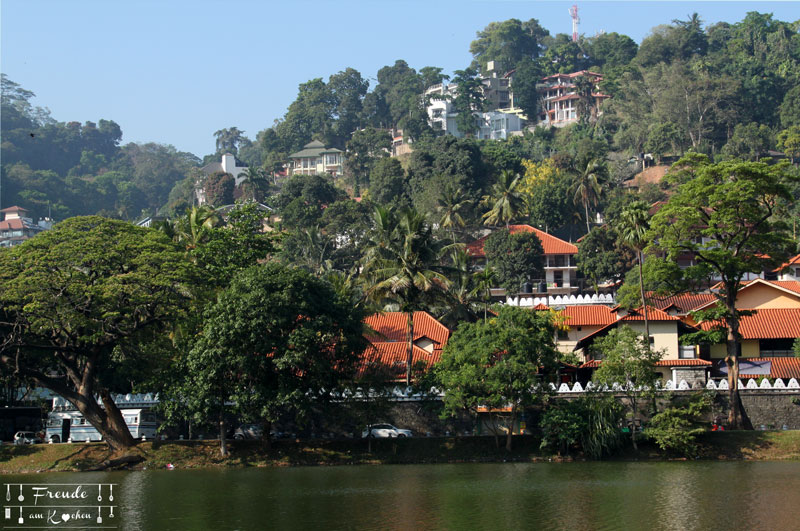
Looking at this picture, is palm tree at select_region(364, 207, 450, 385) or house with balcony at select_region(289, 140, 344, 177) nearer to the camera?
palm tree at select_region(364, 207, 450, 385)

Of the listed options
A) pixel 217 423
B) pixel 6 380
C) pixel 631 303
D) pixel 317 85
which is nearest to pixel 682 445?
pixel 631 303

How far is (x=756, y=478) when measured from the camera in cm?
3503

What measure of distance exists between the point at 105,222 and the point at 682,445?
28728mm

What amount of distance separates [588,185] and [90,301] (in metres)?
57.5

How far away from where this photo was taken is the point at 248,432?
4634cm

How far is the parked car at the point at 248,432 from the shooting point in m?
46.1

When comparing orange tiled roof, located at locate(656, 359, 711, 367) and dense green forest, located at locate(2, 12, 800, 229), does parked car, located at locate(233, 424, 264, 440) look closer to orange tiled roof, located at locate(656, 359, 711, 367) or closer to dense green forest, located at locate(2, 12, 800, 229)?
orange tiled roof, located at locate(656, 359, 711, 367)

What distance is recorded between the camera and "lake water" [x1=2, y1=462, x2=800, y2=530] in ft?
92.1

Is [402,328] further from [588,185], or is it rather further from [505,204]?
[588,185]

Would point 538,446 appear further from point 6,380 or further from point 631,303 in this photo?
point 6,380

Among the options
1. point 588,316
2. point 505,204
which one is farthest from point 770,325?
point 505,204

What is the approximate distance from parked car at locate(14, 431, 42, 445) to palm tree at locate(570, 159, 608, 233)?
5552cm

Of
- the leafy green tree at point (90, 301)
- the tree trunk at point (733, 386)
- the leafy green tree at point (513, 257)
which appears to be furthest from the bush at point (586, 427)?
the leafy green tree at point (513, 257)

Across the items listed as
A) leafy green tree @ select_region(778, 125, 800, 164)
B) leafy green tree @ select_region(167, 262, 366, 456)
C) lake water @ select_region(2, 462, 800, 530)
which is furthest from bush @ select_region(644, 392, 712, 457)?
leafy green tree @ select_region(778, 125, 800, 164)
